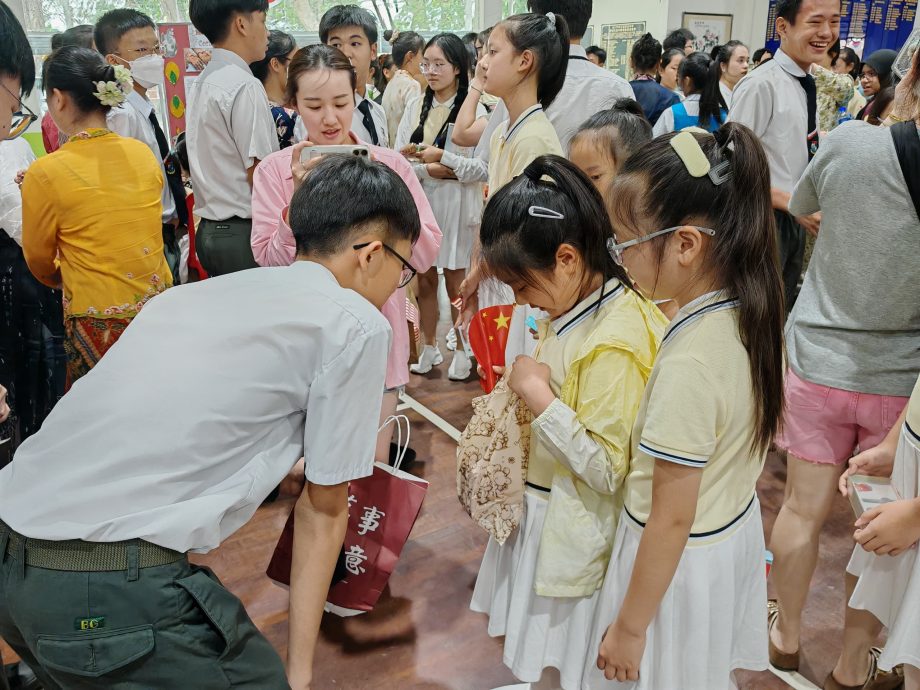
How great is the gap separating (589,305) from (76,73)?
190cm

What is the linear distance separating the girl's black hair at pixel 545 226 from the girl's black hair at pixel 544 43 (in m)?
1.13

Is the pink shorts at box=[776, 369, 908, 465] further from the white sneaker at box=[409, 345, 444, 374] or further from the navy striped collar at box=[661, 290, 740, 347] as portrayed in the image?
the white sneaker at box=[409, 345, 444, 374]

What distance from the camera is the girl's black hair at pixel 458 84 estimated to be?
12.2 ft

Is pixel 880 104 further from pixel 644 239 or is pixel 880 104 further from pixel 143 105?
pixel 143 105

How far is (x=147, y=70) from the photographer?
3748mm

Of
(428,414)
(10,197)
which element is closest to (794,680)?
(428,414)

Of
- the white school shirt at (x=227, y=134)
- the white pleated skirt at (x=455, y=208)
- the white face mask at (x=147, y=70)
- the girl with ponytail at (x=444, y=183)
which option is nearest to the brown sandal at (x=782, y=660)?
the girl with ponytail at (x=444, y=183)

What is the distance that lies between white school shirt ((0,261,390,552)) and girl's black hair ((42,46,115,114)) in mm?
1515

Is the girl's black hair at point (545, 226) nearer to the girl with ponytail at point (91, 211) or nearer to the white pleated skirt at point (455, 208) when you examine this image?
the girl with ponytail at point (91, 211)

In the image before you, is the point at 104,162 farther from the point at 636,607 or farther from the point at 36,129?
the point at 36,129

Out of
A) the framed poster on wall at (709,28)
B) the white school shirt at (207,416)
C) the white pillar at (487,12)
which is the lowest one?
the white school shirt at (207,416)

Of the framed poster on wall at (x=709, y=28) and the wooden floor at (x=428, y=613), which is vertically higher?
the framed poster on wall at (x=709, y=28)

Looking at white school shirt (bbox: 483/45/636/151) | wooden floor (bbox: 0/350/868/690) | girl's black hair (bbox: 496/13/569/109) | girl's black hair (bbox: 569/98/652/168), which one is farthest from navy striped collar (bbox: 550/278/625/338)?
white school shirt (bbox: 483/45/636/151)

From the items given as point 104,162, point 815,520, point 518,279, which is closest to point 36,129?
point 104,162
